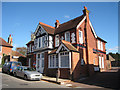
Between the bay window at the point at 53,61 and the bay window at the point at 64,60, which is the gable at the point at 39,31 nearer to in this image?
the bay window at the point at 53,61

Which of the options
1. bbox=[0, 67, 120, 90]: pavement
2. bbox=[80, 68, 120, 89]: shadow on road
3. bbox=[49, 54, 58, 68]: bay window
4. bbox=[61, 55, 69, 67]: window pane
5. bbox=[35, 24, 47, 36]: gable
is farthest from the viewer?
bbox=[35, 24, 47, 36]: gable

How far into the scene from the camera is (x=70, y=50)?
15.3m

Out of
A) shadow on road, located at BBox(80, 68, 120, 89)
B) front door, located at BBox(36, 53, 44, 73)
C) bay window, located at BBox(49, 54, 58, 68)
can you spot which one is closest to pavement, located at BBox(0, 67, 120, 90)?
shadow on road, located at BBox(80, 68, 120, 89)

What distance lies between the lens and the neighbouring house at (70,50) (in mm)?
15852

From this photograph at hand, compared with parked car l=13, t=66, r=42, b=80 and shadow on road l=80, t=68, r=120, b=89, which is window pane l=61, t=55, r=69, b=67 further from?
parked car l=13, t=66, r=42, b=80

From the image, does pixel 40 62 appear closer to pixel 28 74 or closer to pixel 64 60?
pixel 64 60

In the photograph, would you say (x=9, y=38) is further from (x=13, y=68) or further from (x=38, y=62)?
(x=13, y=68)

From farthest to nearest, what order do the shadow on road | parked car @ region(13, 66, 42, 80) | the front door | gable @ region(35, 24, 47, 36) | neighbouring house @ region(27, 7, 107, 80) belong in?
gable @ region(35, 24, 47, 36)
the front door
neighbouring house @ region(27, 7, 107, 80)
parked car @ region(13, 66, 42, 80)
the shadow on road

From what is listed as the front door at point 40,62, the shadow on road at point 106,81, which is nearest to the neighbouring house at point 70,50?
the front door at point 40,62

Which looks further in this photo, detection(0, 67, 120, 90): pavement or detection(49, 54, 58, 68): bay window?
detection(49, 54, 58, 68): bay window

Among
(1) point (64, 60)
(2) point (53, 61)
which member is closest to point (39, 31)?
(2) point (53, 61)

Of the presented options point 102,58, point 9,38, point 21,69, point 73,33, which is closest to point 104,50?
point 102,58

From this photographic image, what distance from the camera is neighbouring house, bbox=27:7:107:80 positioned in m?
15.9

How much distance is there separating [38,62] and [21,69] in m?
7.64
